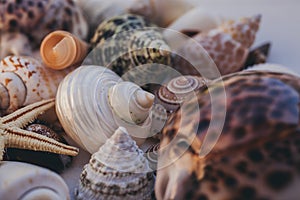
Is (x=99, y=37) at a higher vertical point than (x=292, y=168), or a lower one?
lower

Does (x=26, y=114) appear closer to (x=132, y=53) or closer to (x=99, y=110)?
(x=99, y=110)

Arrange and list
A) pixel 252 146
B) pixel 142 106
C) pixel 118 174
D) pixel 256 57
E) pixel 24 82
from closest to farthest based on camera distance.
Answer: pixel 252 146 → pixel 118 174 → pixel 142 106 → pixel 24 82 → pixel 256 57

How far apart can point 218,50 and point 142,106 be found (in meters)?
0.40

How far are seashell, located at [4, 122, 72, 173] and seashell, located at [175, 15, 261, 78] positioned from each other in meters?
Answer: 0.42

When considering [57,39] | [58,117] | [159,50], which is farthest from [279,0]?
[58,117]

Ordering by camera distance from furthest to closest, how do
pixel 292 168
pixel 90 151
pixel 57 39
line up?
pixel 57 39
pixel 90 151
pixel 292 168

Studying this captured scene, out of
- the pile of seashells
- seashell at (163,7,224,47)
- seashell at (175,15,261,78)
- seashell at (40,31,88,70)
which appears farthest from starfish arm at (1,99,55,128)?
seashell at (163,7,224,47)

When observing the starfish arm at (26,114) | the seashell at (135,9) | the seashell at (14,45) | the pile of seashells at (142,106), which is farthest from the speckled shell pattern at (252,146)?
the seashell at (135,9)

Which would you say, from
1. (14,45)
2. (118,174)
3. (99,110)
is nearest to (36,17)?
(14,45)

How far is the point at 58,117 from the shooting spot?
3.17 feet

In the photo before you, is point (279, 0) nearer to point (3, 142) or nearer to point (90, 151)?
point (90, 151)

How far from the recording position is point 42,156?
0.86 m

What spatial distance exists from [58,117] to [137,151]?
235 mm

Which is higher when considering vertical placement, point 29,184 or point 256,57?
point 29,184
